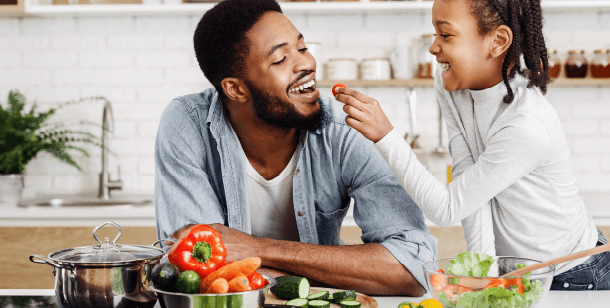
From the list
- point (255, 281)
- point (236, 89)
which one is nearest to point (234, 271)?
point (255, 281)

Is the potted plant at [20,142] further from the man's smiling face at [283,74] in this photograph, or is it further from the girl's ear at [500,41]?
the girl's ear at [500,41]

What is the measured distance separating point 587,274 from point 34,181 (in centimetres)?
299

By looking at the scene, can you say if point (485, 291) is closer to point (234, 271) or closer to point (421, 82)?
point (234, 271)

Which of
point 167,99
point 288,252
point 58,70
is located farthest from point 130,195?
point 288,252

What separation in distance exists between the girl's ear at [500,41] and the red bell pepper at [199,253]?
2.79ft

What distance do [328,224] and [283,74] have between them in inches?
18.6

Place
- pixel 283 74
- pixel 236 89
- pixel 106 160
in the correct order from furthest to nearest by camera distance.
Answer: pixel 106 160, pixel 236 89, pixel 283 74

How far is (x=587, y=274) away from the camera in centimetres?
145

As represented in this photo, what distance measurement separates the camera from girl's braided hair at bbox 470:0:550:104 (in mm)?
1376

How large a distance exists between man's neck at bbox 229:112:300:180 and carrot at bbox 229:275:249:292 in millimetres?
749

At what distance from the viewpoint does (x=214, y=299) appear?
0.91 meters

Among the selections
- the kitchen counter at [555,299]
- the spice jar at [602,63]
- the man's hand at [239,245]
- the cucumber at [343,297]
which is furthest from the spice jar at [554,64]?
the cucumber at [343,297]

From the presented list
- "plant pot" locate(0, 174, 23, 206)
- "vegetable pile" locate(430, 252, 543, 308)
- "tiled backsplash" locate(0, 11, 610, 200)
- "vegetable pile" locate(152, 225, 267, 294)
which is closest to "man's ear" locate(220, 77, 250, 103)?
"vegetable pile" locate(152, 225, 267, 294)

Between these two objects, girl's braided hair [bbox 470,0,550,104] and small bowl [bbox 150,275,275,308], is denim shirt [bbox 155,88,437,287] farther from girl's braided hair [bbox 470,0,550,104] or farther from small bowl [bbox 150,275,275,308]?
small bowl [bbox 150,275,275,308]
